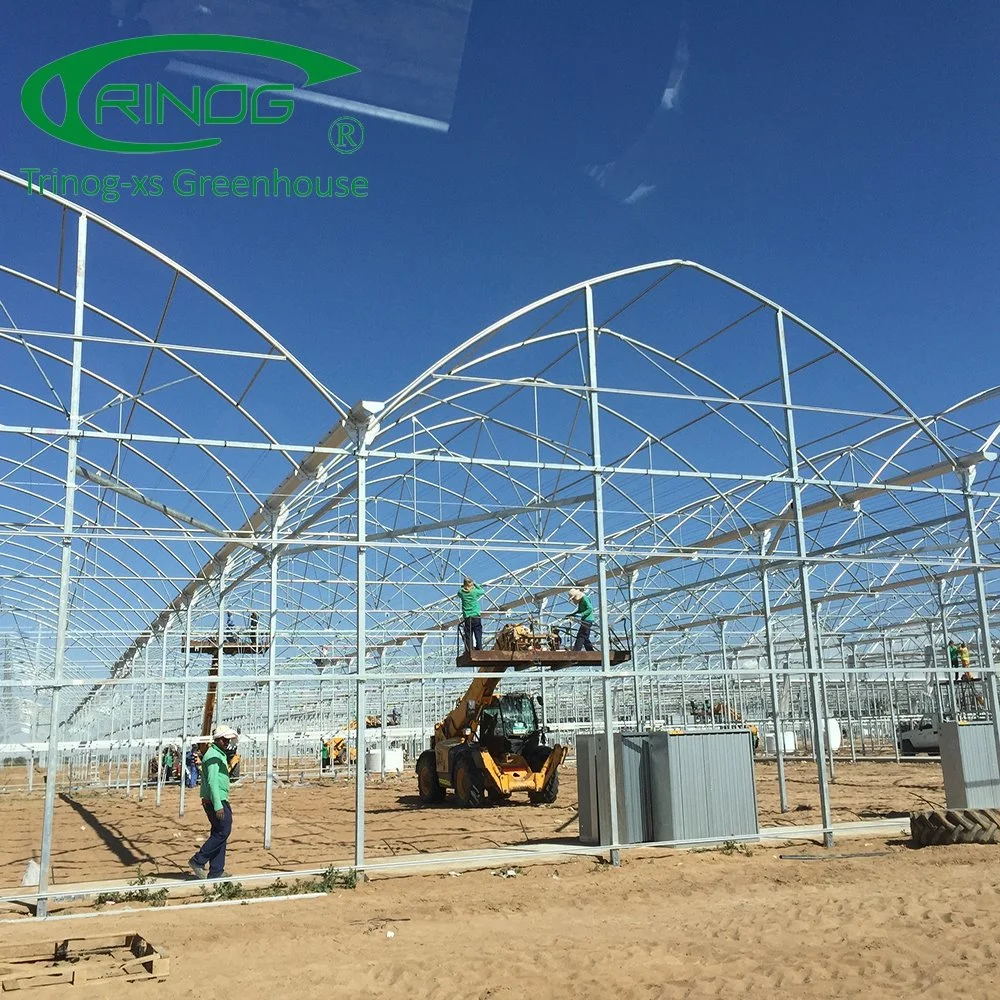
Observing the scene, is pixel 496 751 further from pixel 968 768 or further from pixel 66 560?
pixel 66 560

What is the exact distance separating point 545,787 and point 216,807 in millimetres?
10354

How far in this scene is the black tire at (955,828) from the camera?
13188 mm

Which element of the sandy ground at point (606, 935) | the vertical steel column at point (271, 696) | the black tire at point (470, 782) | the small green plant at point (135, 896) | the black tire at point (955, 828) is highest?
the vertical steel column at point (271, 696)

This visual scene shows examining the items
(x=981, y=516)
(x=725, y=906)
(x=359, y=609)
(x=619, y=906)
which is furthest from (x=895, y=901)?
(x=981, y=516)

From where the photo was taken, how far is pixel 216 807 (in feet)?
38.1

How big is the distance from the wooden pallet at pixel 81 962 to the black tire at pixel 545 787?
499 inches

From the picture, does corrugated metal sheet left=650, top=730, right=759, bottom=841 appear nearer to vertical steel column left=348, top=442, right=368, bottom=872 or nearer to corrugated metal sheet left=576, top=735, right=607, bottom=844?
corrugated metal sheet left=576, top=735, right=607, bottom=844

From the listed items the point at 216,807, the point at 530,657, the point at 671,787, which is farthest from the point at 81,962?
the point at 530,657

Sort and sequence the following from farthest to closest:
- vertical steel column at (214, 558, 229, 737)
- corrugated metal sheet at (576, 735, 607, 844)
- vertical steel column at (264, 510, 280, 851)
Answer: vertical steel column at (214, 558, 229, 737) → vertical steel column at (264, 510, 280, 851) → corrugated metal sheet at (576, 735, 607, 844)

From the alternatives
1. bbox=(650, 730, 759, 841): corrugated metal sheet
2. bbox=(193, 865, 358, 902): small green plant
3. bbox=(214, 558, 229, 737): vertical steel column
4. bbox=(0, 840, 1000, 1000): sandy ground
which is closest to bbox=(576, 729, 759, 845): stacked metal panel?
bbox=(650, 730, 759, 841): corrugated metal sheet

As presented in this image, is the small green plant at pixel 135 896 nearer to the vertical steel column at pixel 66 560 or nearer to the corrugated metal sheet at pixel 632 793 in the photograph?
the vertical steel column at pixel 66 560

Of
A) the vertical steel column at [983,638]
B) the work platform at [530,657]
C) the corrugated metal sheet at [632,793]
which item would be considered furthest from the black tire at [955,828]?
the work platform at [530,657]

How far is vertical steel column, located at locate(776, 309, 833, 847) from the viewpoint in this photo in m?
13.5

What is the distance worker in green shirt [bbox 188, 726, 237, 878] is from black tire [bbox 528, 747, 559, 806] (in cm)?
955
